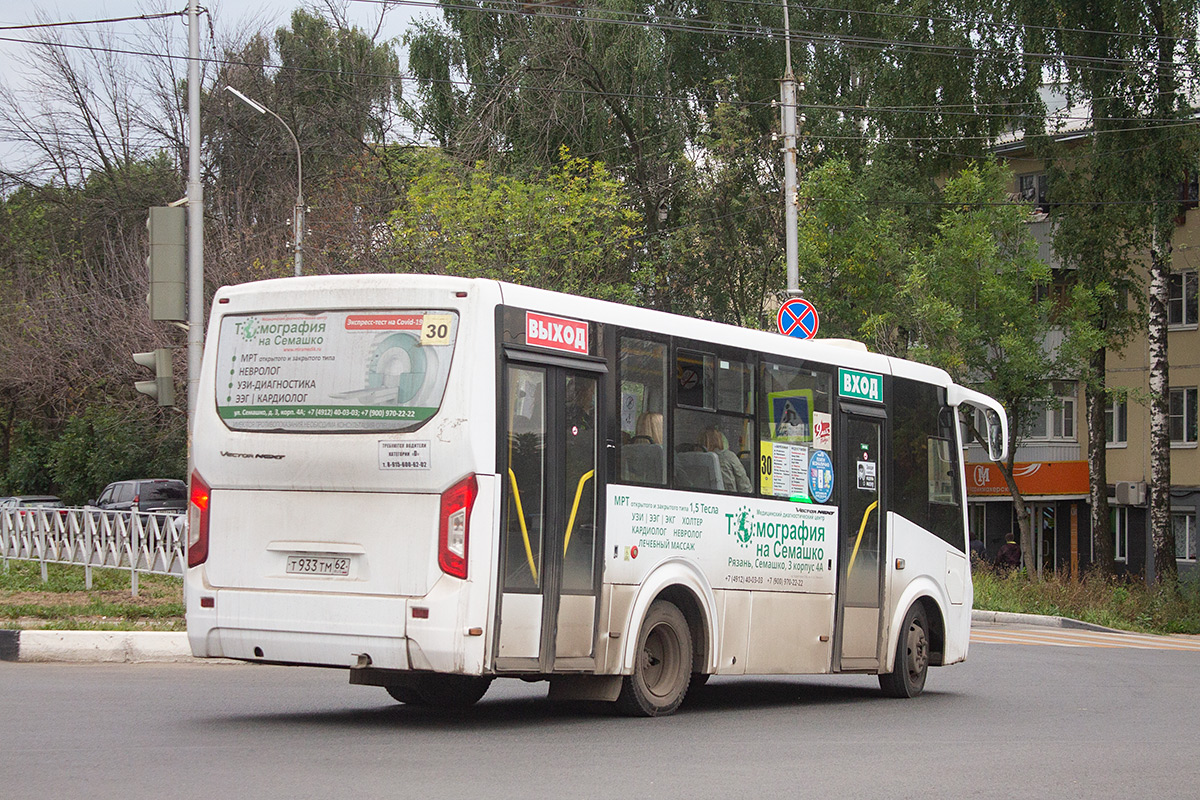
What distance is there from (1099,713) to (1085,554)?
126ft

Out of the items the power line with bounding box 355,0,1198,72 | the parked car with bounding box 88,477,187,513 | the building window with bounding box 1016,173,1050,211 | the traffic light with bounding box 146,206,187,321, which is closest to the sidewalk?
the traffic light with bounding box 146,206,187,321

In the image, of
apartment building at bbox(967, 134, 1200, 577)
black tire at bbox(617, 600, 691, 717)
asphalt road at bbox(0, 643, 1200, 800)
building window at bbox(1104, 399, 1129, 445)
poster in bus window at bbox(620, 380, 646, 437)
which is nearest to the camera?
asphalt road at bbox(0, 643, 1200, 800)

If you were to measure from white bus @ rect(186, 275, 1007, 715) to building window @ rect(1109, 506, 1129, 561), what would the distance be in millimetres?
38321

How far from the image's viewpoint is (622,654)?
10078 millimetres

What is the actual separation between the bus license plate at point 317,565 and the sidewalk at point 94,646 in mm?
5030

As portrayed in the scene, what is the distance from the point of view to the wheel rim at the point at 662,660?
34.8 ft

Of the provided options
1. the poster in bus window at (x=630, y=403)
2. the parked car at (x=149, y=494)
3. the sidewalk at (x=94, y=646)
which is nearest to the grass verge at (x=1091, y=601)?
the sidewalk at (x=94, y=646)

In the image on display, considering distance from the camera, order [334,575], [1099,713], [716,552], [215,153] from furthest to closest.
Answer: [215,153] < [1099,713] < [716,552] < [334,575]

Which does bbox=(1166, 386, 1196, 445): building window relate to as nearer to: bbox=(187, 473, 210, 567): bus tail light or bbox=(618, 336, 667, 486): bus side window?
bbox=(618, 336, 667, 486): bus side window

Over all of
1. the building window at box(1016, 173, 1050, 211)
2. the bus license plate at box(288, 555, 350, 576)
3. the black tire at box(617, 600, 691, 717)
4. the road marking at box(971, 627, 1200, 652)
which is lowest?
the road marking at box(971, 627, 1200, 652)

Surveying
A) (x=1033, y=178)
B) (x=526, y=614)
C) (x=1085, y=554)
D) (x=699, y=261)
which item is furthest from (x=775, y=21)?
(x=526, y=614)

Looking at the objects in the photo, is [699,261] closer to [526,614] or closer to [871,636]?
[871,636]

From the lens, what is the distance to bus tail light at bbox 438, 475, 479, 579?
29.1 ft

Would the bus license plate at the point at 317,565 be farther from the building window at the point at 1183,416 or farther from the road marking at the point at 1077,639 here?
the building window at the point at 1183,416
